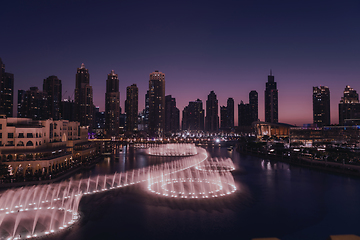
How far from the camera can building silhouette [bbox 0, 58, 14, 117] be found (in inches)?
6508

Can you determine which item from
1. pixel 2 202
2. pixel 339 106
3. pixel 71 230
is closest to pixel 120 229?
pixel 71 230

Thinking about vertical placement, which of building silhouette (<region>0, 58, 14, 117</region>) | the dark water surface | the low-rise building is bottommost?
the dark water surface

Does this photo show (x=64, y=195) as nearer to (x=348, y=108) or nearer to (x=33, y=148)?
(x=33, y=148)

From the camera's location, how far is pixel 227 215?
23.9 m

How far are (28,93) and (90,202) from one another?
199 metres

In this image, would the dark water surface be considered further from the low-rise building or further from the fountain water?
the low-rise building

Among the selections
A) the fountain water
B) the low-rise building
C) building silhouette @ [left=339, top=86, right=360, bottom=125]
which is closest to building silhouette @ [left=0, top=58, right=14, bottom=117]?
the low-rise building

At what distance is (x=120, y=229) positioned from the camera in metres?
20.9

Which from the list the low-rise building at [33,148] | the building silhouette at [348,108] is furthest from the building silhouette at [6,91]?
the building silhouette at [348,108]

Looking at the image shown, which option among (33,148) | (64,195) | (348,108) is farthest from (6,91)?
(348,108)

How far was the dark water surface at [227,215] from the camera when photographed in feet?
66.6

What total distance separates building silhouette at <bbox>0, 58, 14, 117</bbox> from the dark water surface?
17785 cm

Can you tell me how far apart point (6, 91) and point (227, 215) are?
7945 inches

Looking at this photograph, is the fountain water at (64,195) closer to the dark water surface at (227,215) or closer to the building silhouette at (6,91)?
the dark water surface at (227,215)
